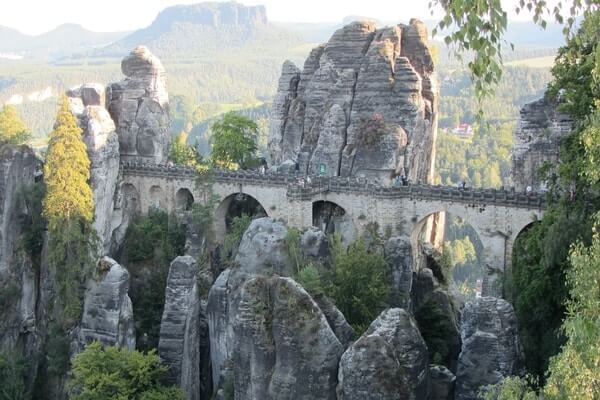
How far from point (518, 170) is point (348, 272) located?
10810 mm

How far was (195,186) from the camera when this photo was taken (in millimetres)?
43281

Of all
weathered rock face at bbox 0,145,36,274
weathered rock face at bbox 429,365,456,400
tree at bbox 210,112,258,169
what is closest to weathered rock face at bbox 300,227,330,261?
weathered rock face at bbox 429,365,456,400

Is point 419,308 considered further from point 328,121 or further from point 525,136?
point 328,121

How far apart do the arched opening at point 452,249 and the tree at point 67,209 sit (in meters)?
15.1

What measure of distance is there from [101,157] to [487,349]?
2482 centimetres

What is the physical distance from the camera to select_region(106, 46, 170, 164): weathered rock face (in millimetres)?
45500

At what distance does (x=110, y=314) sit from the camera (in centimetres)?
3456

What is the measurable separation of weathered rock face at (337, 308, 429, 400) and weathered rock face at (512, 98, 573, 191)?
1530cm

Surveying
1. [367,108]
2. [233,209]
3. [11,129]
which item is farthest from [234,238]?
[11,129]

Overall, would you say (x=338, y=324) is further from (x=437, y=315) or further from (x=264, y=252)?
(x=437, y=315)

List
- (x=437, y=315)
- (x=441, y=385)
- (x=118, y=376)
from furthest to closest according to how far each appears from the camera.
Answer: (x=437, y=315), (x=118, y=376), (x=441, y=385)

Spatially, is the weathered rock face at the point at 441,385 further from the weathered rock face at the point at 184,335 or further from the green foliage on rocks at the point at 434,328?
the weathered rock face at the point at 184,335

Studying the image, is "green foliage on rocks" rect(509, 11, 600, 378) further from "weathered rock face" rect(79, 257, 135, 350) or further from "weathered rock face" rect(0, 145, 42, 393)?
"weathered rock face" rect(0, 145, 42, 393)

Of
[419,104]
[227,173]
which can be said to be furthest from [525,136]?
[227,173]
